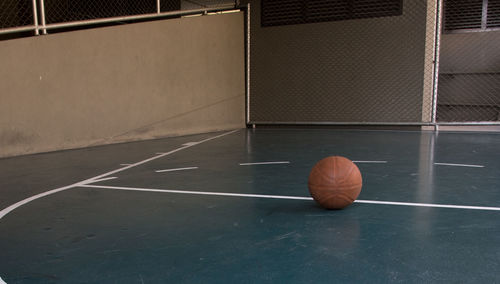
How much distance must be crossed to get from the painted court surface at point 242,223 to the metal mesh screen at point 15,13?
8.08 ft

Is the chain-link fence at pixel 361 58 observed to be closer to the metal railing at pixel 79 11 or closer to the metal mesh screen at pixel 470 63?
the metal mesh screen at pixel 470 63

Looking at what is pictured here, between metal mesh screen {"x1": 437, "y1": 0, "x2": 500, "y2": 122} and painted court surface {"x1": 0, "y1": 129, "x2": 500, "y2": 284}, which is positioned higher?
metal mesh screen {"x1": 437, "y1": 0, "x2": 500, "y2": 122}

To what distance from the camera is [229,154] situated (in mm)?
5949

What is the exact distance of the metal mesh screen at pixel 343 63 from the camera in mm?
8867

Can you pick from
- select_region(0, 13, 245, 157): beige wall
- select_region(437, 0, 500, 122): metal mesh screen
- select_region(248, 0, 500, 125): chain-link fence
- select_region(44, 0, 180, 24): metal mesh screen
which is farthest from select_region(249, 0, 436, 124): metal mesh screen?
select_region(437, 0, 500, 122): metal mesh screen

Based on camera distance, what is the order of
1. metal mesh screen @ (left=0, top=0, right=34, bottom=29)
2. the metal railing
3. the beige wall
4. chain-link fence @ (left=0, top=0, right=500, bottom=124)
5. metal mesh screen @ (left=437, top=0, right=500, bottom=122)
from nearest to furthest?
1. the beige wall
2. the metal railing
3. metal mesh screen @ (left=0, top=0, right=34, bottom=29)
4. chain-link fence @ (left=0, top=0, right=500, bottom=124)
5. metal mesh screen @ (left=437, top=0, right=500, bottom=122)

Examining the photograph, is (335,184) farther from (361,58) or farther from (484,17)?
(484,17)

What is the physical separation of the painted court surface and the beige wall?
1.12m

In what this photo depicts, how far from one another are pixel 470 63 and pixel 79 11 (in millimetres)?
10041

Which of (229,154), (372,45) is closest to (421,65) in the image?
(372,45)

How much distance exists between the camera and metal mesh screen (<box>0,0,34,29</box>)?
6.48 meters

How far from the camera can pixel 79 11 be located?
289 inches

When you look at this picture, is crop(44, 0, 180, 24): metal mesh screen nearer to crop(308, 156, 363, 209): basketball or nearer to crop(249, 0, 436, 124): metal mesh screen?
crop(249, 0, 436, 124): metal mesh screen

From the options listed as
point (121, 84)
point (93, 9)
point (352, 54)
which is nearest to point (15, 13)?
point (93, 9)
